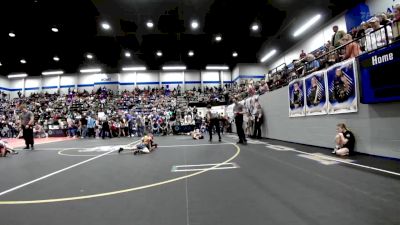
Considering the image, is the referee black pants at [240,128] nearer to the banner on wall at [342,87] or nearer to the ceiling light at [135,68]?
the banner on wall at [342,87]

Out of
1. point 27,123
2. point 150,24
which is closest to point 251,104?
point 150,24

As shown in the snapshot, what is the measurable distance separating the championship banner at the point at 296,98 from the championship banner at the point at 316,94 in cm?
35

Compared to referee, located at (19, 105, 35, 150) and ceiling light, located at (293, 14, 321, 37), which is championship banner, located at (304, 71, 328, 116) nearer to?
referee, located at (19, 105, 35, 150)

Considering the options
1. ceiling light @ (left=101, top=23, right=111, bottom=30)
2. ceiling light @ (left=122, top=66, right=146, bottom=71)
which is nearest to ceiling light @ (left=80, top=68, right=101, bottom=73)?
ceiling light @ (left=122, top=66, right=146, bottom=71)

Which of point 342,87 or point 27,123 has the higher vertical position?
point 342,87

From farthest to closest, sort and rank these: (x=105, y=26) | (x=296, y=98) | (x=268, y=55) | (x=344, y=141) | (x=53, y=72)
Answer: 1. (x=53, y=72)
2. (x=268, y=55)
3. (x=105, y=26)
4. (x=296, y=98)
5. (x=344, y=141)

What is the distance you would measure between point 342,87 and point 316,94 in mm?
1449

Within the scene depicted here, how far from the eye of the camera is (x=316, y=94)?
843 centimetres

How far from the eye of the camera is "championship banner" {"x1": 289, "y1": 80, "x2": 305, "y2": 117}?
371 inches

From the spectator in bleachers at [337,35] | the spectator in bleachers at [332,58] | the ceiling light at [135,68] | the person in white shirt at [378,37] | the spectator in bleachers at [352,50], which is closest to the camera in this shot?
the person in white shirt at [378,37]

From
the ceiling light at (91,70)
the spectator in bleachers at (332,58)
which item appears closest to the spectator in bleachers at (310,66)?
the spectator in bleachers at (332,58)

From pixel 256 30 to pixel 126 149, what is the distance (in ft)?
48.0

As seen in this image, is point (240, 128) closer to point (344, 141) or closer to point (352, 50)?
point (344, 141)

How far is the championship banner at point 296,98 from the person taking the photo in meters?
9.43
